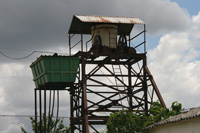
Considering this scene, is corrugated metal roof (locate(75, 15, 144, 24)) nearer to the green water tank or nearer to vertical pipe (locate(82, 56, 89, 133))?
vertical pipe (locate(82, 56, 89, 133))

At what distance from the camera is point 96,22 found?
39531mm

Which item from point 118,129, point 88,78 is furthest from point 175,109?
point 88,78

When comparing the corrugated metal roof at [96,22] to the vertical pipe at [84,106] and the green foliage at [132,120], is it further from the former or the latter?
the green foliage at [132,120]

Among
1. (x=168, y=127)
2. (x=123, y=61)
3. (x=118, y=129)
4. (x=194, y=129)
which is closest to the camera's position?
(x=194, y=129)

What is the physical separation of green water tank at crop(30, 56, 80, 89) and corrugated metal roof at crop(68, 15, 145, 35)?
9.65ft

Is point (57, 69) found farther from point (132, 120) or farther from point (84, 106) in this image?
point (132, 120)

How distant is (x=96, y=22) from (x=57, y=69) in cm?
453

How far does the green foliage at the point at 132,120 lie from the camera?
3578 cm

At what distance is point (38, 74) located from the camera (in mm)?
39438

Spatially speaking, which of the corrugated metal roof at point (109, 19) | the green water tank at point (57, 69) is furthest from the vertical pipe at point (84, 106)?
the corrugated metal roof at point (109, 19)

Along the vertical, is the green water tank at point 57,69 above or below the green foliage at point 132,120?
above

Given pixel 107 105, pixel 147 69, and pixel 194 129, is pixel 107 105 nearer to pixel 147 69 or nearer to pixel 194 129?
pixel 147 69

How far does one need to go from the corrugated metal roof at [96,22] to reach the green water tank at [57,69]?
294 cm

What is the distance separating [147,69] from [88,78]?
4.63 m
